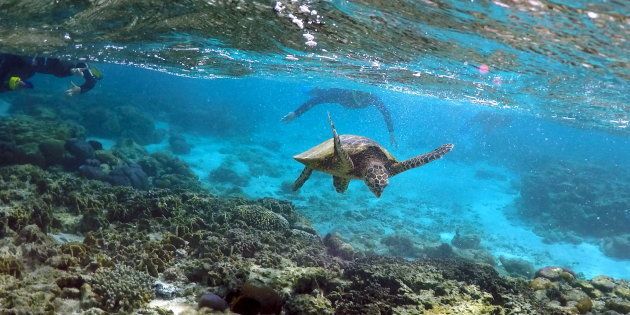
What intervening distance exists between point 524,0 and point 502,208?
95.1 ft

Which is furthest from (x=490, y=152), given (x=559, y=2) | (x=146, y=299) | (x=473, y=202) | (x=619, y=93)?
(x=146, y=299)

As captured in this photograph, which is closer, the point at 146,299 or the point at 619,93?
the point at 146,299

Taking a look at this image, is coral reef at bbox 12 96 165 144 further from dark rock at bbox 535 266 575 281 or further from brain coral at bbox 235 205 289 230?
dark rock at bbox 535 266 575 281

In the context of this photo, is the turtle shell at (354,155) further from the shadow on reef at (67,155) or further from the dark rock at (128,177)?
the shadow on reef at (67,155)

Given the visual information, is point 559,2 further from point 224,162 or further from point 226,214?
point 224,162

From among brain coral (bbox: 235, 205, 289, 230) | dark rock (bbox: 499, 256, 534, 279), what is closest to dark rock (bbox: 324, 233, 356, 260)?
brain coral (bbox: 235, 205, 289, 230)

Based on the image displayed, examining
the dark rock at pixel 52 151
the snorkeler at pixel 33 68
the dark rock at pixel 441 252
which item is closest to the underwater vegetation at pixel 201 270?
the dark rock at pixel 52 151

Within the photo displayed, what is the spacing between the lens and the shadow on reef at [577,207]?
1043 inches

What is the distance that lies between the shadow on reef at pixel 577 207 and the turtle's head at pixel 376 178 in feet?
79.3

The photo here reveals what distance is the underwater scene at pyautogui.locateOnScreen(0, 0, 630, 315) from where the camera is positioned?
632cm

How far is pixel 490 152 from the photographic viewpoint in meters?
54.4

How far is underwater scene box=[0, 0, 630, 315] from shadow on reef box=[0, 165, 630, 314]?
43mm

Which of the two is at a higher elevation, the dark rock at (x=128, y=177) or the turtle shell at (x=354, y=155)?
the turtle shell at (x=354, y=155)

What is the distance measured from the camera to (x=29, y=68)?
56.0 ft
